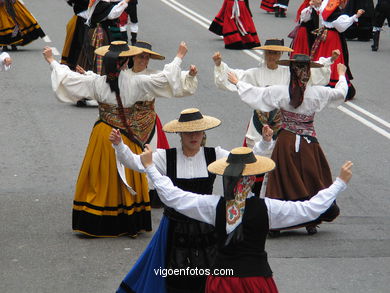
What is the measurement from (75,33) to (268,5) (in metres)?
10.5

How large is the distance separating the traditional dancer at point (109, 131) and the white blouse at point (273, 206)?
252 centimetres

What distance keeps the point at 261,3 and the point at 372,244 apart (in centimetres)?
1575

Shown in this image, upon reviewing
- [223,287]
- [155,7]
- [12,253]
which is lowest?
[155,7]

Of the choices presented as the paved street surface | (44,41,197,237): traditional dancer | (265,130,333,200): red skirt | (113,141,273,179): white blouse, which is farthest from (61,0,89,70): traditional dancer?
(113,141,273,179): white blouse

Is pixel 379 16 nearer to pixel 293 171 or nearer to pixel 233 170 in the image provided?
pixel 293 171

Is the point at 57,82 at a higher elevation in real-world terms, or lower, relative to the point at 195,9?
higher

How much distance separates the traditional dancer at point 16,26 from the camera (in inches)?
679

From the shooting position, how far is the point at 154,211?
9.38 metres

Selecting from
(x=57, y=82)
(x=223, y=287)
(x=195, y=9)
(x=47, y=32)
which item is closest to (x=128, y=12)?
(x=47, y=32)

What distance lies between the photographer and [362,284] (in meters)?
7.59

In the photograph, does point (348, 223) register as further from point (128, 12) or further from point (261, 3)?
point (261, 3)

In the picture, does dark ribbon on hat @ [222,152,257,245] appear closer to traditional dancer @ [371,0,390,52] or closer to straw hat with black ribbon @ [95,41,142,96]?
straw hat with black ribbon @ [95,41,142,96]

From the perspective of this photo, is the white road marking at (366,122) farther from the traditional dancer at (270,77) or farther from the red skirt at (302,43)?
the traditional dancer at (270,77)

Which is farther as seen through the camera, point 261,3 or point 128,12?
point 261,3
